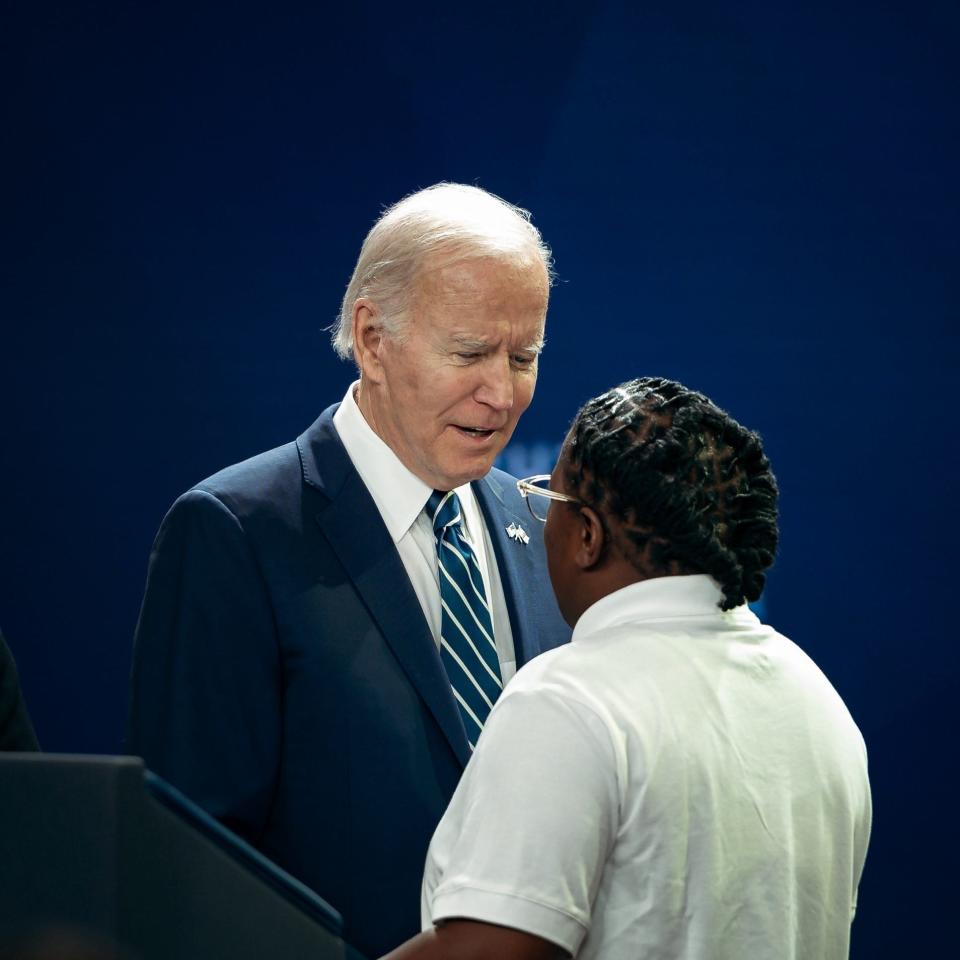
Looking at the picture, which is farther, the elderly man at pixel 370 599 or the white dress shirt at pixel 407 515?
the white dress shirt at pixel 407 515

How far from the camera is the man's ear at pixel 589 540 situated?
3.90ft

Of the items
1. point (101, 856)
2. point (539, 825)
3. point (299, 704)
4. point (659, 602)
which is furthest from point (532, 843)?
point (299, 704)

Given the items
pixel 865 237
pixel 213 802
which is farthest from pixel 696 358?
pixel 213 802

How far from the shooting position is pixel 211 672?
154 cm

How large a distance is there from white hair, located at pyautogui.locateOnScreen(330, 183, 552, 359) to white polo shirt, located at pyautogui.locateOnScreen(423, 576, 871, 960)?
2.15 ft

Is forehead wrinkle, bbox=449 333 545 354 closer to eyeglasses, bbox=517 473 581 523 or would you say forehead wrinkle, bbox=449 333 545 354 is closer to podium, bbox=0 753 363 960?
eyeglasses, bbox=517 473 581 523

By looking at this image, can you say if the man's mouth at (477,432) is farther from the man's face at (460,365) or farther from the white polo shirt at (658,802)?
the white polo shirt at (658,802)

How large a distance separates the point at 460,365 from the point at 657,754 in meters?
0.76

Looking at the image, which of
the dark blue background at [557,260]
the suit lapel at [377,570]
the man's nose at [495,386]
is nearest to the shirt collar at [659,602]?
the suit lapel at [377,570]

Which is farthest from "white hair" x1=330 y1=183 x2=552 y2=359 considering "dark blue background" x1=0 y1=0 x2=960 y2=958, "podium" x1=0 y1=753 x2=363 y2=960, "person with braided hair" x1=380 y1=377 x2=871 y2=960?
"podium" x1=0 y1=753 x2=363 y2=960

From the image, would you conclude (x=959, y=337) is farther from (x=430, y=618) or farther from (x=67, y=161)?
(x=67, y=161)

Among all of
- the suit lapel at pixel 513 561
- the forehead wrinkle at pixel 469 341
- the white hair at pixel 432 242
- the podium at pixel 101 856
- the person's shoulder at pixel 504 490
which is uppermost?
the white hair at pixel 432 242

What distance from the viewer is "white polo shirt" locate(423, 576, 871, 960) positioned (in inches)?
40.0

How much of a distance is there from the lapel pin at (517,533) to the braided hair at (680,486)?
613 mm
